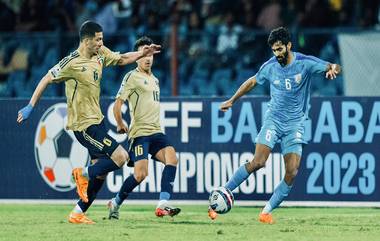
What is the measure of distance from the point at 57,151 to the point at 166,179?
259cm

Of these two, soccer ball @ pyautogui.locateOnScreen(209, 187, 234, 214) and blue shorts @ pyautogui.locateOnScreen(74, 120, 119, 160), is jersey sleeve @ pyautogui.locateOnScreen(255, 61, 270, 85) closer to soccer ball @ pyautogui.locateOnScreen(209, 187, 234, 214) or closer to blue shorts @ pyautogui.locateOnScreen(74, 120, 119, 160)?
soccer ball @ pyautogui.locateOnScreen(209, 187, 234, 214)

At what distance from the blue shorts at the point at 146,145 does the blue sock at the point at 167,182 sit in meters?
0.27

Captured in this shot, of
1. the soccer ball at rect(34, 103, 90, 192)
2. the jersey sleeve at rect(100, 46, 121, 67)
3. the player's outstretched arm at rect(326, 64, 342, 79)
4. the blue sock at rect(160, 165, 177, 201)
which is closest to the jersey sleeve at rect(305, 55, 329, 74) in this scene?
the player's outstretched arm at rect(326, 64, 342, 79)

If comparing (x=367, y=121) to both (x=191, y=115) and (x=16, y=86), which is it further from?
(x=16, y=86)

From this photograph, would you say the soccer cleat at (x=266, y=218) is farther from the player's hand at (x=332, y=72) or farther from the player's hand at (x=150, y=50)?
the player's hand at (x=150, y=50)

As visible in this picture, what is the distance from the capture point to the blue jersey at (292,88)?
13555 mm

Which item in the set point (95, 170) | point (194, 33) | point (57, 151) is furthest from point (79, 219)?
point (194, 33)

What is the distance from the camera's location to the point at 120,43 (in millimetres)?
19672

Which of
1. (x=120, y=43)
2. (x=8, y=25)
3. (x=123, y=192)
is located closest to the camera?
(x=123, y=192)

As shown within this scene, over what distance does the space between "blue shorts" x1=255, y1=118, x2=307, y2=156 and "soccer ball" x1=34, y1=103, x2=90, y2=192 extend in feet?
11.0

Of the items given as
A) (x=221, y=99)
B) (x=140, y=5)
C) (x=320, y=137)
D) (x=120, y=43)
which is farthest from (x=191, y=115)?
(x=140, y=5)

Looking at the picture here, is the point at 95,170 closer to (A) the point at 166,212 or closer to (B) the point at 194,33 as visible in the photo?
(A) the point at 166,212

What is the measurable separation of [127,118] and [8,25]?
6.23 metres

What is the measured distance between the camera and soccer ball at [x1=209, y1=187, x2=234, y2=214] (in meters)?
13.6
